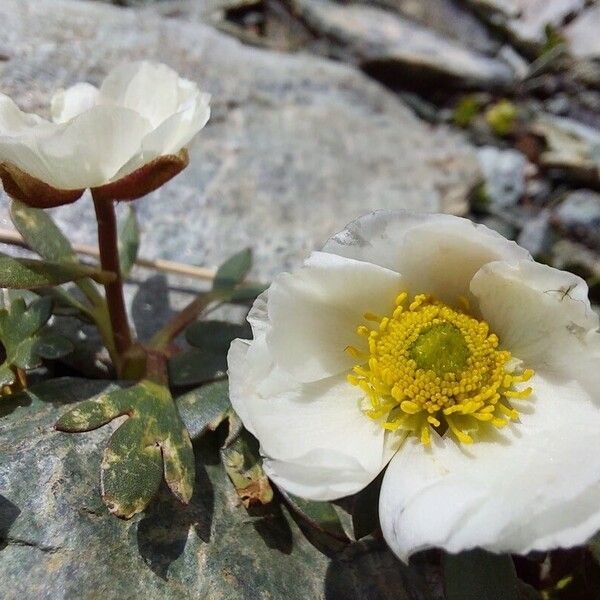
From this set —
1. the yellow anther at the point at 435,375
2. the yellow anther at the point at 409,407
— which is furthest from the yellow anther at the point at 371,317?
the yellow anther at the point at 409,407

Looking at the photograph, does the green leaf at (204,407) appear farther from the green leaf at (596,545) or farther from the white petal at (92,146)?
the green leaf at (596,545)

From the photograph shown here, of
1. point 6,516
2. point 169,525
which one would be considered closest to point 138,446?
point 169,525

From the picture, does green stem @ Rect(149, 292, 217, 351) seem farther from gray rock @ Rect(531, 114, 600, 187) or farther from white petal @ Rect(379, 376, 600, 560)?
gray rock @ Rect(531, 114, 600, 187)

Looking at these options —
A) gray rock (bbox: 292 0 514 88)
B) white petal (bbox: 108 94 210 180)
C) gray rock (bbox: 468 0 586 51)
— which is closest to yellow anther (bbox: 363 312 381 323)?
white petal (bbox: 108 94 210 180)

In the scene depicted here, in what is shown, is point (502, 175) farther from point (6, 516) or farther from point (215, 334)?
point (6, 516)

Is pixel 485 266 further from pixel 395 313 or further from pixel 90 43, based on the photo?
pixel 90 43

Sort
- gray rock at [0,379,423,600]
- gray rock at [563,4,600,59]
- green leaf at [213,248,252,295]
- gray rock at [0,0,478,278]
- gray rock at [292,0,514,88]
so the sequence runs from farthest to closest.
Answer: gray rock at [563,4,600,59] < gray rock at [292,0,514,88] < gray rock at [0,0,478,278] < green leaf at [213,248,252,295] < gray rock at [0,379,423,600]
